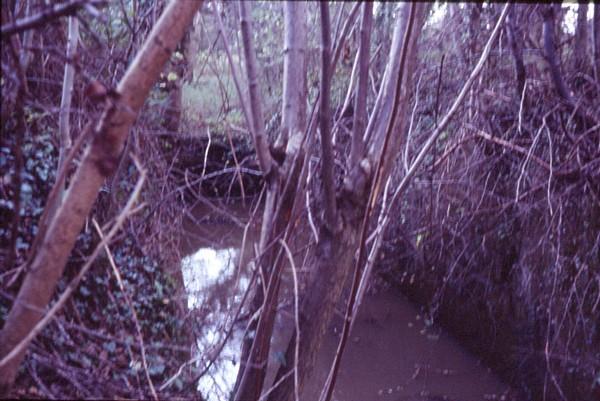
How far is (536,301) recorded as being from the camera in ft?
19.1

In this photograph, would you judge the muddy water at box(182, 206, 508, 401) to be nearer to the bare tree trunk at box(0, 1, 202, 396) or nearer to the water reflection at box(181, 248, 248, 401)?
the water reflection at box(181, 248, 248, 401)

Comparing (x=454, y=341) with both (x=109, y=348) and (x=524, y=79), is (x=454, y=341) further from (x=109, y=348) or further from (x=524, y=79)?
(x=109, y=348)

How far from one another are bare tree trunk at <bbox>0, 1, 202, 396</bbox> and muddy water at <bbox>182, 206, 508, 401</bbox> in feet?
10.6

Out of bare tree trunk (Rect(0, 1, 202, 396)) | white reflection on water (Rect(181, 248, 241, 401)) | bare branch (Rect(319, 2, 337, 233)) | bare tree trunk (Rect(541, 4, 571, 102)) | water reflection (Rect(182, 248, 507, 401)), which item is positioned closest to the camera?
bare tree trunk (Rect(0, 1, 202, 396))

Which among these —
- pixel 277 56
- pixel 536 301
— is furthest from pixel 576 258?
pixel 277 56

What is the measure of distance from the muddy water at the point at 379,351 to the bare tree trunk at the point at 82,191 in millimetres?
3232

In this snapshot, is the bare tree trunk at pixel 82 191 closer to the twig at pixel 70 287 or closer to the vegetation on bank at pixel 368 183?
the twig at pixel 70 287

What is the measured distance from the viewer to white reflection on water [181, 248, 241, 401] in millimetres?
5020

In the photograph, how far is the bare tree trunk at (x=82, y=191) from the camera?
2.06 m

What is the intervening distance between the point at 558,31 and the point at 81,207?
491 centimetres

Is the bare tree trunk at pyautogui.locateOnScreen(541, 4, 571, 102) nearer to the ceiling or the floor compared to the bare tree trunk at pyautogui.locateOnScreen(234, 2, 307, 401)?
nearer to the ceiling

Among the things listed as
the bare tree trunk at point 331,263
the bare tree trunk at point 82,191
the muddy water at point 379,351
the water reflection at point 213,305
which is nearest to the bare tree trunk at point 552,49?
the bare tree trunk at point 331,263

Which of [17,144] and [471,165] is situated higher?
[17,144]

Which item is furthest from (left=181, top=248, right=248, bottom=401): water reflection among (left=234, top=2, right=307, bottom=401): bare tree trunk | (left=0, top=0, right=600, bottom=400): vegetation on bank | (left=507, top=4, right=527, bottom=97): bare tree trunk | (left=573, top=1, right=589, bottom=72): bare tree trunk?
(left=573, top=1, right=589, bottom=72): bare tree trunk
